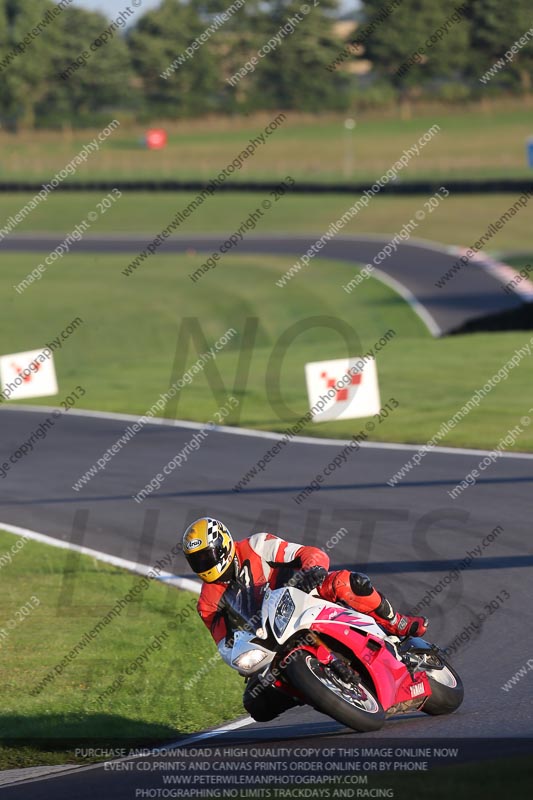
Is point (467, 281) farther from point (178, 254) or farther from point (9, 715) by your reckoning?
point (9, 715)

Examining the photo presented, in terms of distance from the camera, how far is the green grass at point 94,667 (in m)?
8.67

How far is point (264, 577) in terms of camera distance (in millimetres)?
7871

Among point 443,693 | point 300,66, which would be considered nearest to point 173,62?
point 300,66

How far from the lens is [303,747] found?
24.6 feet

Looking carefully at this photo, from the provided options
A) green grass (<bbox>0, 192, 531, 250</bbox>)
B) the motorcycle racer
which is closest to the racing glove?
the motorcycle racer

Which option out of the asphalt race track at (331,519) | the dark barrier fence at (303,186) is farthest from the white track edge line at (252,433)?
the dark barrier fence at (303,186)

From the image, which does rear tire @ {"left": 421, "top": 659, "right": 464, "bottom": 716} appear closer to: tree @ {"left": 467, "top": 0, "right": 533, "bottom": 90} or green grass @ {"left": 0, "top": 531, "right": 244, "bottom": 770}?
green grass @ {"left": 0, "top": 531, "right": 244, "bottom": 770}

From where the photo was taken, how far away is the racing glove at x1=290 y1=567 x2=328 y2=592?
7406 mm

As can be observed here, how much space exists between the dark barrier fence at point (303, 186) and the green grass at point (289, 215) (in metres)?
0.58

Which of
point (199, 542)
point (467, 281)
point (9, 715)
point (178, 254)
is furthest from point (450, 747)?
point (178, 254)

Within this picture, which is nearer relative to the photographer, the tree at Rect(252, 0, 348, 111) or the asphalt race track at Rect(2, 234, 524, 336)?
the asphalt race track at Rect(2, 234, 524, 336)

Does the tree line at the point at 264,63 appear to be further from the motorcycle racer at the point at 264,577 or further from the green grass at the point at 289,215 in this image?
the motorcycle racer at the point at 264,577

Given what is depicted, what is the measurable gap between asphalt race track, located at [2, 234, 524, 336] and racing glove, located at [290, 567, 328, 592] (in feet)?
74.6

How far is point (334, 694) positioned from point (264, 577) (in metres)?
1.06
